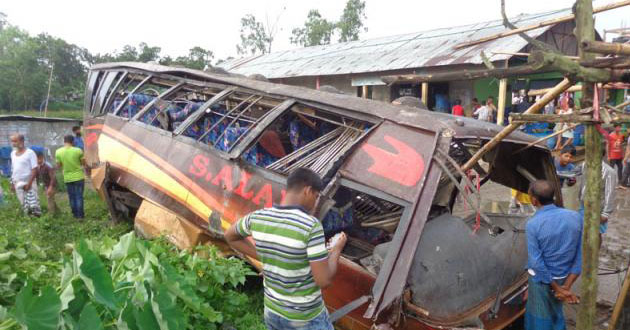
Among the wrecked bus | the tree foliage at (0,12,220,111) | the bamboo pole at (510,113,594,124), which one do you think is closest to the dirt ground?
the wrecked bus

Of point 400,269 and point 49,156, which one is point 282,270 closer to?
point 400,269

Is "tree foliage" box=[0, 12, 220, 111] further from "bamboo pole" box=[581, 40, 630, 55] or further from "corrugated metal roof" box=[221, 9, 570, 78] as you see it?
"bamboo pole" box=[581, 40, 630, 55]

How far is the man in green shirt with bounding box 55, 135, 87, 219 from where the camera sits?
686cm

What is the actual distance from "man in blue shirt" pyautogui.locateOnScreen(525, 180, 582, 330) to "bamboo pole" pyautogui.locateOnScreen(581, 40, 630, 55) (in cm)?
159

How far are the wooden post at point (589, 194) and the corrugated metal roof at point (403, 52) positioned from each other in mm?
8796

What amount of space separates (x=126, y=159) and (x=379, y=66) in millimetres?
11264

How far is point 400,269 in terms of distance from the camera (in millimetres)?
2709

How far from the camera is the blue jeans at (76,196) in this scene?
6883 mm

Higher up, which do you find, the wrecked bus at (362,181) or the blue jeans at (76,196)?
the wrecked bus at (362,181)

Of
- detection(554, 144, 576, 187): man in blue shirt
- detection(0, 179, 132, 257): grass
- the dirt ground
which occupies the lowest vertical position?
the dirt ground

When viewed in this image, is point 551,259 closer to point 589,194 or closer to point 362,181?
point 589,194

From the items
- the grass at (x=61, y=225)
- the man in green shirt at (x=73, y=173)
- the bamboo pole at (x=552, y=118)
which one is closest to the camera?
Result: the bamboo pole at (x=552, y=118)

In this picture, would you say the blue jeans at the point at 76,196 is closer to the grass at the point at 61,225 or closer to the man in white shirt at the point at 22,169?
the grass at the point at 61,225

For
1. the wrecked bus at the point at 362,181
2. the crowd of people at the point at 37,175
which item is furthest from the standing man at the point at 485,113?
the crowd of people at the point at 37,175
